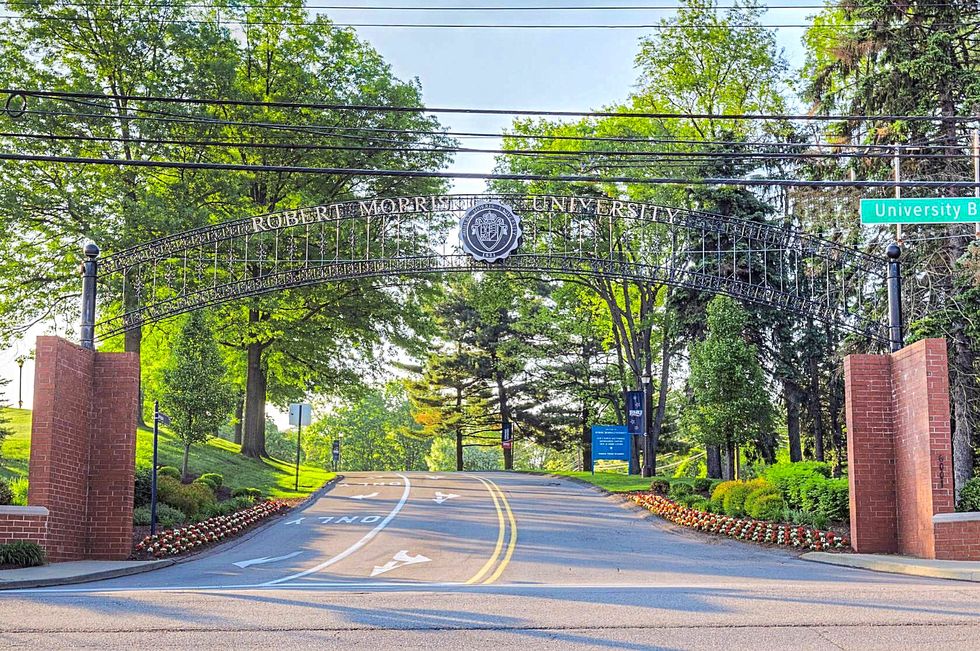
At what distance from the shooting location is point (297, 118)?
3741cm

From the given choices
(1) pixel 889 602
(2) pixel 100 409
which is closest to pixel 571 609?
(1) pixel 889 602

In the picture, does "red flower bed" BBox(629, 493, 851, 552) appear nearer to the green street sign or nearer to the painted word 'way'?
the green street sign

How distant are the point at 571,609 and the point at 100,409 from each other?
1103 cm

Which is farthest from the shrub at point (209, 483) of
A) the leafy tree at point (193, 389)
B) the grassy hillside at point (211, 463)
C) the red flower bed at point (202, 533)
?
the grassy hillside at point (211, 463)

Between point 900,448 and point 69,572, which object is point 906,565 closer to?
point 900,448

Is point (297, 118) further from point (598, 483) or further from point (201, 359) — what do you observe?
point (598, 483)

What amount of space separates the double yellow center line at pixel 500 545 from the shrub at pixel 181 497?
7240 millimetres

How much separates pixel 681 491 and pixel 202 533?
13126mm

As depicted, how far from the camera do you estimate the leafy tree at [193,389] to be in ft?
96.7

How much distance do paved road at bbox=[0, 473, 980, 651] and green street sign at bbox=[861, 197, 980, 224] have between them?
244 inches

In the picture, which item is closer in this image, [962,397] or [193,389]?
[962,397]

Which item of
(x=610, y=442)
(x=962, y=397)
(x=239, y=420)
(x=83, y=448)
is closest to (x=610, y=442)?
(x=610, y=442)

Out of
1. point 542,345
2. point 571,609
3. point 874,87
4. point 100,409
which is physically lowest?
point 571,609

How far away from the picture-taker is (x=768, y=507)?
23.3 meters
